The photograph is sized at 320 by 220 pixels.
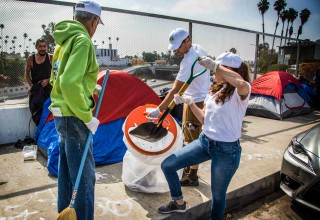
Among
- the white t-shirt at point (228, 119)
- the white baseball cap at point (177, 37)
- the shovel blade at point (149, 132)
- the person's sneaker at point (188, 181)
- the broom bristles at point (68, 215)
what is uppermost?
the white baseball cap at point (177, 37)

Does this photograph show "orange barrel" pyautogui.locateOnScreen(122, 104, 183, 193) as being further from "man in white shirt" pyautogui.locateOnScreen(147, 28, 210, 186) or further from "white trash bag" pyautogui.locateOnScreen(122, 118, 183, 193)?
"man in white shirt" pyautogui.locateOnScreen(147, 28, 210, 186)

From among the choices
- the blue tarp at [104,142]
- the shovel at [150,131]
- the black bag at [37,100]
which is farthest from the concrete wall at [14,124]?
the shovel at [150,131]

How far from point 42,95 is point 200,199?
10.7ft

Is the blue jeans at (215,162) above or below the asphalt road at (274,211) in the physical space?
above

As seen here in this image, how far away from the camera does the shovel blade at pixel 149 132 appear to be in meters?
2.72

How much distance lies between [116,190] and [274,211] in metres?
1.99

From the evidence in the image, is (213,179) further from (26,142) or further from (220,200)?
(26,142)

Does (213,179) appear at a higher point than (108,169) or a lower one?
higher

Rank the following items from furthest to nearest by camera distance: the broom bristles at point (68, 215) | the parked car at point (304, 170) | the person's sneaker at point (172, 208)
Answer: the parked car at point (304, 170) → the person's sneaker at point (172, 208) → the broom bristles at point (68, 215)

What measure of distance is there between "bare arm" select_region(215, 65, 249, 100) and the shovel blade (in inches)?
39.2

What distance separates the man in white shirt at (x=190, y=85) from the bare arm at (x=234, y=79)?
839 mm

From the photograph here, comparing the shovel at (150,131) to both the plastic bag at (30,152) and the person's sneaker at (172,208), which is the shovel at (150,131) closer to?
the person's sneaker at (172,208)

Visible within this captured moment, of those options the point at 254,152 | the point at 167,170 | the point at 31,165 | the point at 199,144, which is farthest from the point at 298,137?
the point at 31,165

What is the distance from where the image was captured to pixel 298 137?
11.4 feet
